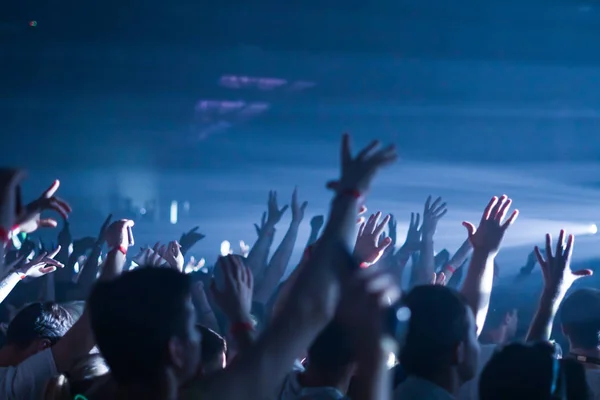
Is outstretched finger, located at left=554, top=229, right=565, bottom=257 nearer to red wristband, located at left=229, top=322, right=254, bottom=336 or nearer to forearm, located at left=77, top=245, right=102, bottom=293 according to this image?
red wristband, located at left=229, top=322, right=254, bottom=336

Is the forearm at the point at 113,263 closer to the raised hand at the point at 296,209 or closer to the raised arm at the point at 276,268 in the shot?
the raised arm at the point at 276,268

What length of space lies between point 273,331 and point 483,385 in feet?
1.91

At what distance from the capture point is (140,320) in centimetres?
125

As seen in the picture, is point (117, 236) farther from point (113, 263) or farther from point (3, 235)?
point (3, 235)

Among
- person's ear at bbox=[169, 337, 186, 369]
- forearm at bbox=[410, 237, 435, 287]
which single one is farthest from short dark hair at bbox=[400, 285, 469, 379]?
forearm at bbox=[410, 237, 435, 287]

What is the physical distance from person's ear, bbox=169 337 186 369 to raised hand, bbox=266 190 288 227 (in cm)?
310

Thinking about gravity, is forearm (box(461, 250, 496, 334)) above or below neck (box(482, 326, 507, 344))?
above

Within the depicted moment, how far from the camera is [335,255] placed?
1191mm

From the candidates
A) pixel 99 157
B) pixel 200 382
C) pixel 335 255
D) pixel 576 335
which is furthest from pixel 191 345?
pixel 99 157

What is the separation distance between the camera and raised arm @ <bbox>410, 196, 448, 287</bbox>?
3812mm

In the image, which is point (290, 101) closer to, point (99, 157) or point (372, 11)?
point (372, 11)

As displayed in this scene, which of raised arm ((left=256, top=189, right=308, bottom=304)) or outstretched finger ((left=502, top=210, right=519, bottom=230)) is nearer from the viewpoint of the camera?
outstretched finger ((left=502, top=210, right=519, bottom=230))

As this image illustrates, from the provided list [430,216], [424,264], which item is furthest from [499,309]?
[430,216]

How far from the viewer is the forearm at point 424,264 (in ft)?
12.4
